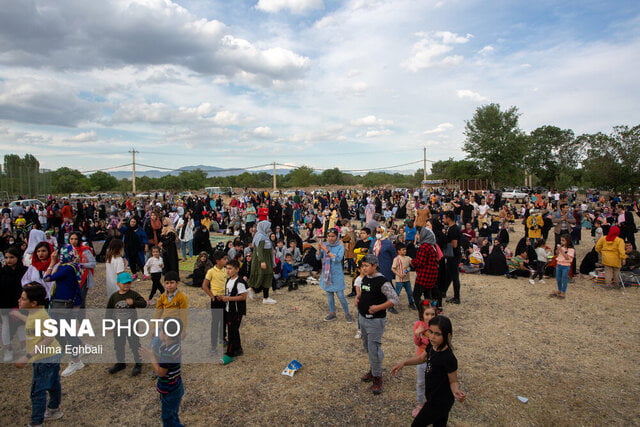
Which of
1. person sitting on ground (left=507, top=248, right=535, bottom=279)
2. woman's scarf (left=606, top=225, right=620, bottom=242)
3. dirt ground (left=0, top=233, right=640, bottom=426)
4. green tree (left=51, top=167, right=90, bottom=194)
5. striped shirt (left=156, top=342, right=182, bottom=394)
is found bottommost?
dirt ground (left=0, top=233, right=640, bottom=426)

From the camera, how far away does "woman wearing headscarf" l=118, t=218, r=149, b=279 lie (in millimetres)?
8273

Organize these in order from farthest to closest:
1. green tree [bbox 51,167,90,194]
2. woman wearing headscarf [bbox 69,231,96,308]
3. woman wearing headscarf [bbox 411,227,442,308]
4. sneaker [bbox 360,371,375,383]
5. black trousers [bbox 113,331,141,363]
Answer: green tree [bbox 51,167,90,194]
woman wearing headscarf [bbox 411,227,442,308]
woman wearing headscarf [bbox 69,231,96,308]
black trousers [bbox 113,331,141,363]
sneaker [bbox 360,371,375,383]

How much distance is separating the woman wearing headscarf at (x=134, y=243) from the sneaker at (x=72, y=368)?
13.2 feet

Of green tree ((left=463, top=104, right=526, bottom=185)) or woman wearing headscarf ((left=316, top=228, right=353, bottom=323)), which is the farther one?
green tree ((left=463, top=104, right=526, bottom=185))

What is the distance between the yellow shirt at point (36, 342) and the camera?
322 cm

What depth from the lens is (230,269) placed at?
453cm

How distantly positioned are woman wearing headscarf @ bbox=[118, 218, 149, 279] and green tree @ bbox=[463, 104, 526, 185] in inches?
1752

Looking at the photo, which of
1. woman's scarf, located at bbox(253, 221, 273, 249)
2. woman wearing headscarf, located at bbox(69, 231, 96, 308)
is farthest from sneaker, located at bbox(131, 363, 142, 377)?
woman's scarf, located at bbox(253, 221, 273, 249)

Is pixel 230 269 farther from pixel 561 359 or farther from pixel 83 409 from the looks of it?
pixel 561 359

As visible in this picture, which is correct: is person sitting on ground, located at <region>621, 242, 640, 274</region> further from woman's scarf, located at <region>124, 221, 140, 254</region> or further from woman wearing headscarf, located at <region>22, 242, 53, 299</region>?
woman's scarf, located at <region>124, 221, 140, 254</region>

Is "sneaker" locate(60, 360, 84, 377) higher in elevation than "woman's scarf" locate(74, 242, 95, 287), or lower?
lower

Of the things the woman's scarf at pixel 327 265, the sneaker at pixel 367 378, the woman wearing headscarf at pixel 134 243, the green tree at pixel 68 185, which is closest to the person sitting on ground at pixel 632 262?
the woman's scarf at pixel 327 265

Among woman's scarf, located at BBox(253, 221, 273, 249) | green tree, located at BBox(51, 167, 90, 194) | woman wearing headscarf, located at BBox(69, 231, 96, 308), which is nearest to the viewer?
woman wearing headscarf, located at BBox(69, 231, 96, 308)

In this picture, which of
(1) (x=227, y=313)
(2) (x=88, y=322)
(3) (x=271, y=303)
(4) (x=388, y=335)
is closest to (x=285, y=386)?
(1) (x=227, y=313)
